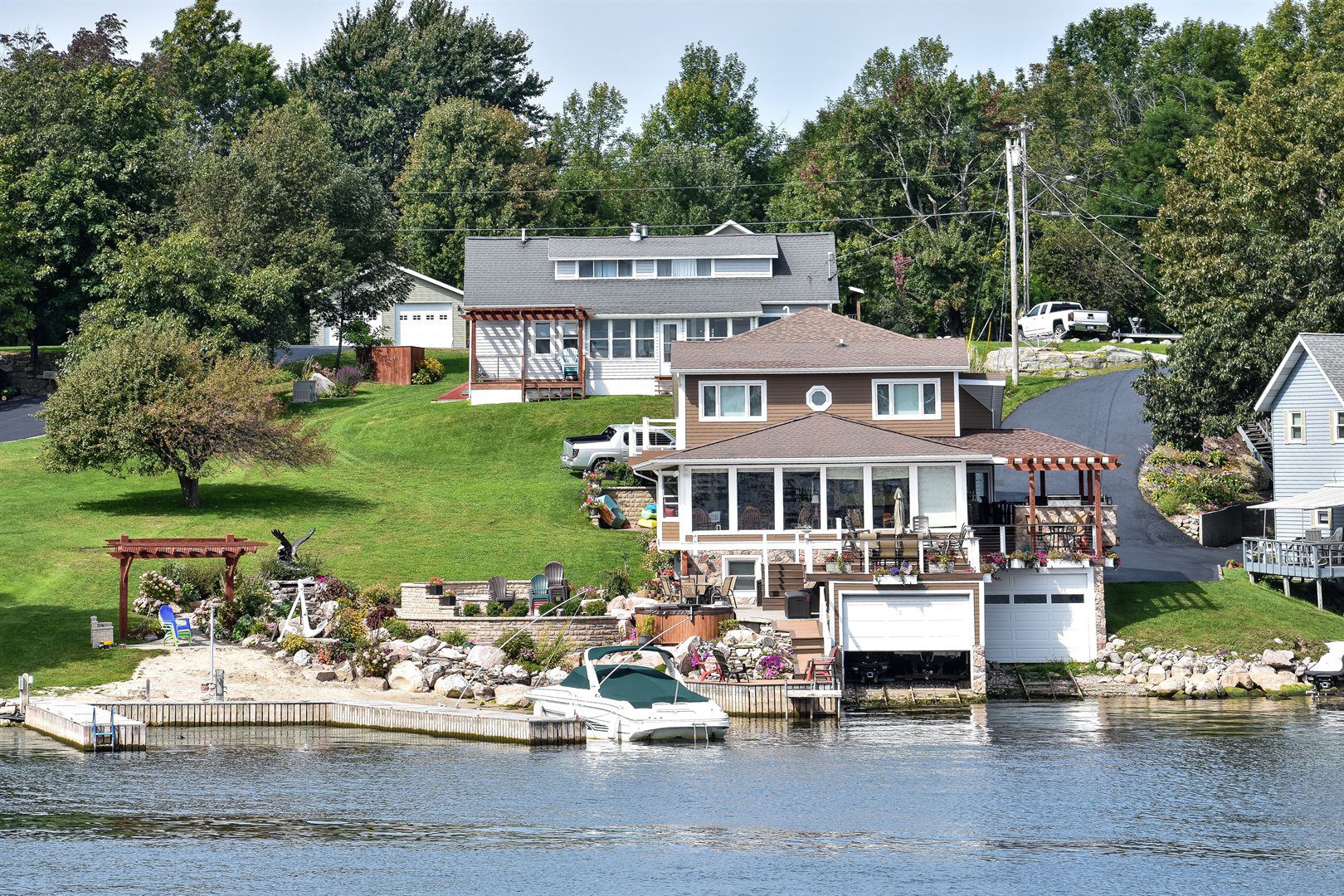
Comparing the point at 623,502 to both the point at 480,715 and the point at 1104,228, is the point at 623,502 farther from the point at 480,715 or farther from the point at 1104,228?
the point at 1104,228

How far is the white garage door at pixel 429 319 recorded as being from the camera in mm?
92500

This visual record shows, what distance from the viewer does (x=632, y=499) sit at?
173 feet

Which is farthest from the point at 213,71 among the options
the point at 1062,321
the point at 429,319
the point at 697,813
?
the point at 697,813

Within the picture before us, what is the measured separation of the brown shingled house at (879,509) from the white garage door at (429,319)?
45613 mm

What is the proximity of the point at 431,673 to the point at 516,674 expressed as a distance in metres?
2.04

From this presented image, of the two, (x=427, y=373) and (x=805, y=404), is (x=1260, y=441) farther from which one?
(x=427, y=373)

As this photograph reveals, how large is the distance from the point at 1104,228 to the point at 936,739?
60.2 m

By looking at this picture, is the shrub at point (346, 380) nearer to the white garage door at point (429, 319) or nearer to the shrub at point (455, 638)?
the white garage door at point (429, 319)

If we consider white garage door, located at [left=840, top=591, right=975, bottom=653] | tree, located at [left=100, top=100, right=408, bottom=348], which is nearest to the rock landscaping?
white garage door, located at [left=840, top=591, right=975, bottom=653]

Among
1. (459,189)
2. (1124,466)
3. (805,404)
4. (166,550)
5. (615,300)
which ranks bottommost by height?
(166,550)

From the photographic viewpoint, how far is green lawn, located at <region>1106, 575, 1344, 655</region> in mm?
42375

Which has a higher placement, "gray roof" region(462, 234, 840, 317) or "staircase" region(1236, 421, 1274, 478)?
"gray roof" region(462, 234, 840, 317)

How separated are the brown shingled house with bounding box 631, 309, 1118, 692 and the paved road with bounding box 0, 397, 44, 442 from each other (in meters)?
30.1

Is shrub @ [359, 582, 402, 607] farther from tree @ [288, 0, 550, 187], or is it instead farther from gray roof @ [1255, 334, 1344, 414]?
tree @ [288, 0, 550, 187]
